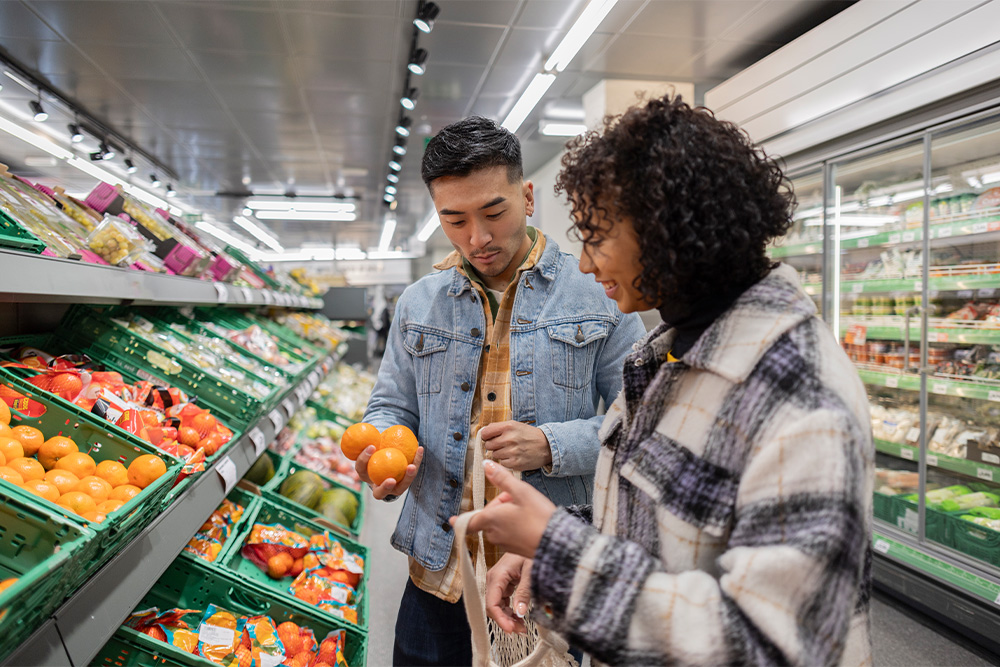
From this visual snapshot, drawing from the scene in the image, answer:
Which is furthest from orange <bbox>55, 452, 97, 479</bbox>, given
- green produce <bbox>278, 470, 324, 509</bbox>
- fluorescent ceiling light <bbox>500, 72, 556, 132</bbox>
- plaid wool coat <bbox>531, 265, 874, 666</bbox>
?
fluorescent ceiling light <bbox>500, 72, 556, 132</bbox>

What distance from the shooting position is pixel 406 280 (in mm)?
20188

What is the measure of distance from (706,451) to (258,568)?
2.05m

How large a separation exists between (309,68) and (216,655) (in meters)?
4.62

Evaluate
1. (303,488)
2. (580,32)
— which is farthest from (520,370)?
(580,32)

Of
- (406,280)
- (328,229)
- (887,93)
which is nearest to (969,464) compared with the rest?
(887,93)

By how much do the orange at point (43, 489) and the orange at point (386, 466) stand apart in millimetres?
616

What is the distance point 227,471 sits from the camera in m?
1.85

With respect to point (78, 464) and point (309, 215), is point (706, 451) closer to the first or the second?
point (78, 464)

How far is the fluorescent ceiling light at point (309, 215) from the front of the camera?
37.4 ft

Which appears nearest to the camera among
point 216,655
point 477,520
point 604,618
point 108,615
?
point 604,618

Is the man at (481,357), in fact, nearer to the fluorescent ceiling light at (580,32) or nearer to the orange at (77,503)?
the orange at (77,503)

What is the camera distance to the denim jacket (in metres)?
1.40

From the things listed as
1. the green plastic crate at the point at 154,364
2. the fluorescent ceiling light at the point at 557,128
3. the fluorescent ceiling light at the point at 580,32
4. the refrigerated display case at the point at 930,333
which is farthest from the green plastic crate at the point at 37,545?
the fluorescent ceiling light at the point at 557,128

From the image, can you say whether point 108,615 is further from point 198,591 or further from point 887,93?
point 887,93
